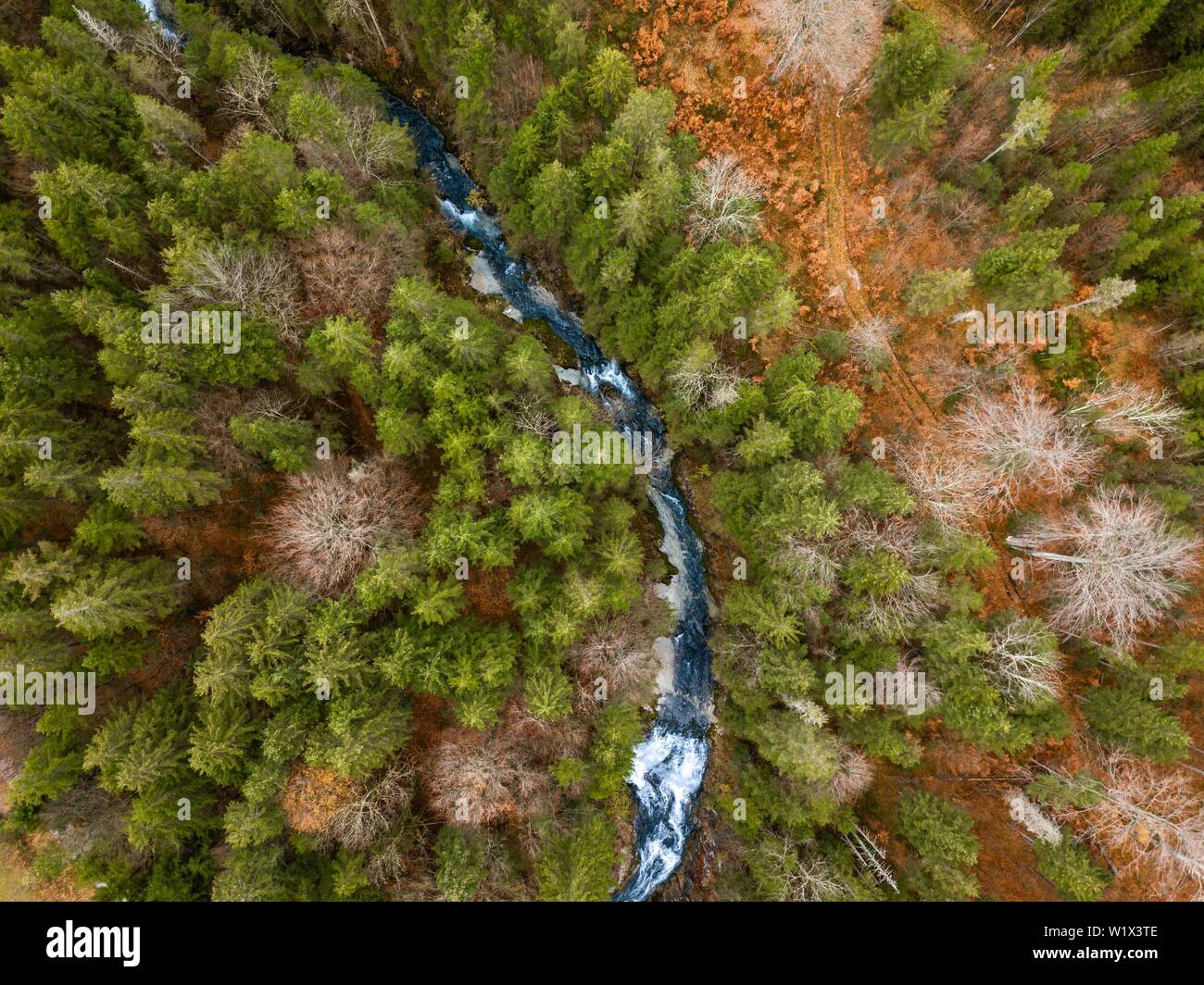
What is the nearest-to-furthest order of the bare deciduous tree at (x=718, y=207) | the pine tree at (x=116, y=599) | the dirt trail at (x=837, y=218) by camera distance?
the pine tree at (x=116, y=599), the bare deciduous tree at (x=718, y=207), the dirt trail at (x=837, y=218)

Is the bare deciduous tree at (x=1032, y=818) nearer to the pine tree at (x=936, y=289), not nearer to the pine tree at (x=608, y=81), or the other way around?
the pine tree at (x=936, y=289)

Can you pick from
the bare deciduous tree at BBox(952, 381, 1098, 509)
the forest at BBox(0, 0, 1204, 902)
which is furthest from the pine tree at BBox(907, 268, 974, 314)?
the bare deciduous tree at BBox(952, 381, 1098, 509)

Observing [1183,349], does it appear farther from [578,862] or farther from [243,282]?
[243,282]

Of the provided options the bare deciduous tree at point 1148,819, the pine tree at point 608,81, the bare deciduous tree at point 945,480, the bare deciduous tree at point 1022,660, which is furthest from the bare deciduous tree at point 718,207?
the bare deciduous tree at point 1148,819

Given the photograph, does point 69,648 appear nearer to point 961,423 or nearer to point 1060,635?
point 961,423

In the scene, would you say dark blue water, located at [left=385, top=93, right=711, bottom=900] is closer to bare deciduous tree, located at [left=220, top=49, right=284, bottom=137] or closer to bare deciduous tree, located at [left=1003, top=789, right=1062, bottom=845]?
bare deciduous tree, located at [left=220, top=49, right=284, bottom=137]
